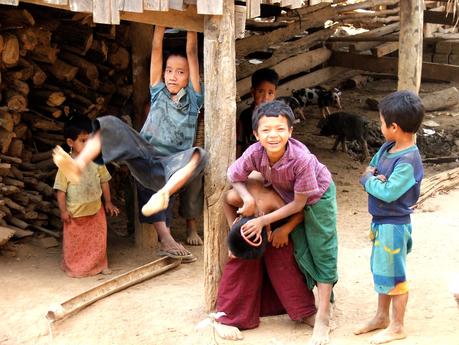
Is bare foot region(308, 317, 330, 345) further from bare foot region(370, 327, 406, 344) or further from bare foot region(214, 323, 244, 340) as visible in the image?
bare foot region(214, 323, 244, 340)

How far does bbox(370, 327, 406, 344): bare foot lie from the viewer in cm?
475

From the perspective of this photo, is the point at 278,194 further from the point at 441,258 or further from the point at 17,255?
the point at 17,255

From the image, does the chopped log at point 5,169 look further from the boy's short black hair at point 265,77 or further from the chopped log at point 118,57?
the boy's short black hair at point 265,77

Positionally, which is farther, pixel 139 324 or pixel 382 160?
pixel 139 324

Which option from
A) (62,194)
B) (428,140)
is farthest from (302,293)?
(428,140)

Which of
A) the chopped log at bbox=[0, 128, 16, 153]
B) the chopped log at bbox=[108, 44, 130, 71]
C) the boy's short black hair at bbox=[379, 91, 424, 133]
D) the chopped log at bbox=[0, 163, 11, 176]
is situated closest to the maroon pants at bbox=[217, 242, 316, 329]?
the boy's short black hair at bbox=[379, 91, 424, 133]

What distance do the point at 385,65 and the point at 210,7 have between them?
262 inches

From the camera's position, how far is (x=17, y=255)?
23.3ft

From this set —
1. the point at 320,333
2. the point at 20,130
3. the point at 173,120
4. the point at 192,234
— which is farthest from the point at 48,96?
the point at 320,333

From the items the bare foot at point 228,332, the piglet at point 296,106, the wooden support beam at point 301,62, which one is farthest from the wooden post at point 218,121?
the wooden support beam at point 301,62

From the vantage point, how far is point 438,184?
891 centimetres

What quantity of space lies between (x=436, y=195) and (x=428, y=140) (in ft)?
9.39

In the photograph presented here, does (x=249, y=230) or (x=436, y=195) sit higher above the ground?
(x=249, y=230)

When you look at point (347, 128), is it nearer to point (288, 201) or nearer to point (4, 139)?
point (4, 139)
